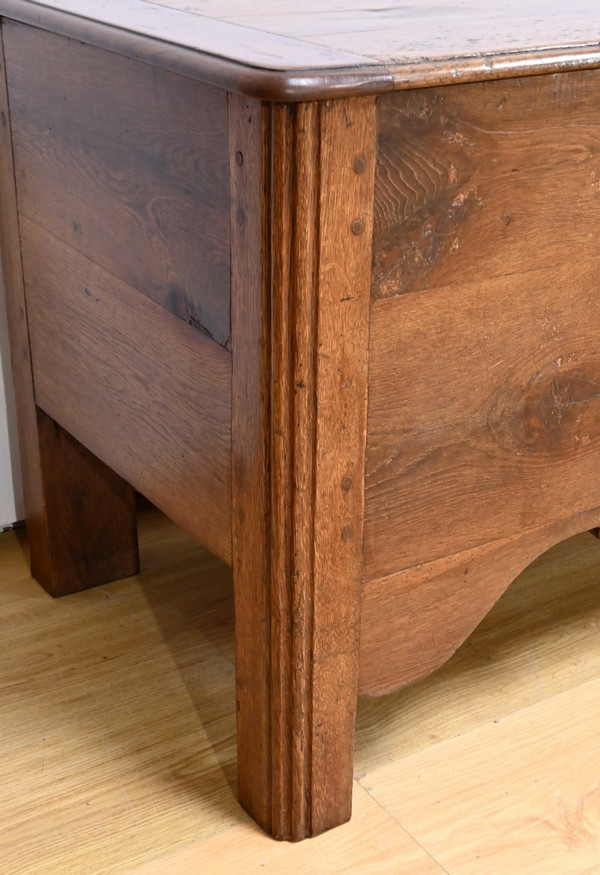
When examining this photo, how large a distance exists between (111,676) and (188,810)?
0.75ft

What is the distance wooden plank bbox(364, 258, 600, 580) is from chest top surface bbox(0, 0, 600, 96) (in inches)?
6.7

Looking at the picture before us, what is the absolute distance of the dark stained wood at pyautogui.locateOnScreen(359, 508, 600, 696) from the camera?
96 centimetres

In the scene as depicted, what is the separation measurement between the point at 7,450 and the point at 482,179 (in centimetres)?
80

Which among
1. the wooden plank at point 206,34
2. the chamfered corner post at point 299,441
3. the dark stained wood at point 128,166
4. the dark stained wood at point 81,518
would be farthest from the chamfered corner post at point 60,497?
the chamfered corner post at point 299,441

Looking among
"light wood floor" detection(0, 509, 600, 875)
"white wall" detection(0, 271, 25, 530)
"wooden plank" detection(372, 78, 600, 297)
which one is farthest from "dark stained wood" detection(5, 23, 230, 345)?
"light wood floor" detection(0, 509, 600, 875)

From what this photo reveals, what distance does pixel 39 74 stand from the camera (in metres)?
1.07

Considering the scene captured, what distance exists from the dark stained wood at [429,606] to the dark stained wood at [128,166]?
27cm

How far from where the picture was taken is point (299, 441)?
837 millimetres

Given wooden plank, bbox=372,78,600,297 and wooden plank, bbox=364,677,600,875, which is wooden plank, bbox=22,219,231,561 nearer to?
wooden plank, bbox=372,78,600,297

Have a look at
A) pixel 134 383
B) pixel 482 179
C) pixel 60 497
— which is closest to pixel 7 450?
pixel 60 497

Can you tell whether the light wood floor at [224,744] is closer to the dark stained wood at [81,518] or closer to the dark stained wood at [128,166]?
the dark stained wood at [81,518]

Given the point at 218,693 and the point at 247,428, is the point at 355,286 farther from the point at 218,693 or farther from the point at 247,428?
the point at 218,693

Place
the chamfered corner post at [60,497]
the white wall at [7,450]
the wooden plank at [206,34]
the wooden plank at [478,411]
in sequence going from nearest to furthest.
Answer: the wooden plank at [206,34]
the wooden plank at [478,411]
the chamfered corner post at [60,497]
the white wall at [7,450]

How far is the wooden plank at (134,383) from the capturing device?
0.94 metres
